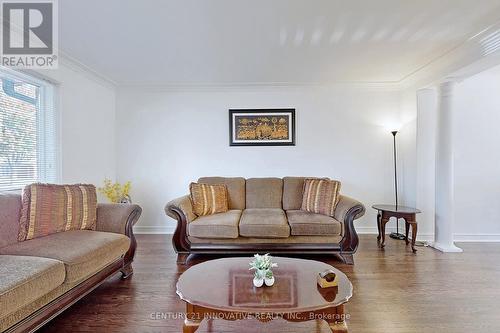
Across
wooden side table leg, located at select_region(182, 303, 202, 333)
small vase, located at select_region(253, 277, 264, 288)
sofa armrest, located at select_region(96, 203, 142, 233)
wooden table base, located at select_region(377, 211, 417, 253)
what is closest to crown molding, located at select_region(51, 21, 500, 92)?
wooden table base, located at select_region(377, 211, 417, 253)

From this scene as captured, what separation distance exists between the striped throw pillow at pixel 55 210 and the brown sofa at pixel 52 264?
67 millimetres

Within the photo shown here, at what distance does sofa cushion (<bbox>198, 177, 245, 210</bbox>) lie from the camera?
12.4 feet

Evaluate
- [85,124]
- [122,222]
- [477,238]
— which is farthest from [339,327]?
[85,124]

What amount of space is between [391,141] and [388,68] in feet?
3.95

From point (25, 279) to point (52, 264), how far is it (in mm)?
205

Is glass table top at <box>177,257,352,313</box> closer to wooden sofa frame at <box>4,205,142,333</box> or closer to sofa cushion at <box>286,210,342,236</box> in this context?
wooden sofa frame at <box>4,205,142,333</box>

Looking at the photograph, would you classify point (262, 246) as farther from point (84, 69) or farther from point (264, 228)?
point (84, 69)

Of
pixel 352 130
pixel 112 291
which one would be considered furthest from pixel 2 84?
pixel 352 130

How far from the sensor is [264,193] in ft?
12.5

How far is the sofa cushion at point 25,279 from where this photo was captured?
1.40 m

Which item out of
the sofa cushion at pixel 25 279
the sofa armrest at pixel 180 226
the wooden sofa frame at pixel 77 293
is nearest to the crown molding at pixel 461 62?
the sofa armrest at pixel 180 226

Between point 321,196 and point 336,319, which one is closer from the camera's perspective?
point 336,319

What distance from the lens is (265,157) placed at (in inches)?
171

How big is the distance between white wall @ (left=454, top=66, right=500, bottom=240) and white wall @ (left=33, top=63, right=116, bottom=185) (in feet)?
17.1
